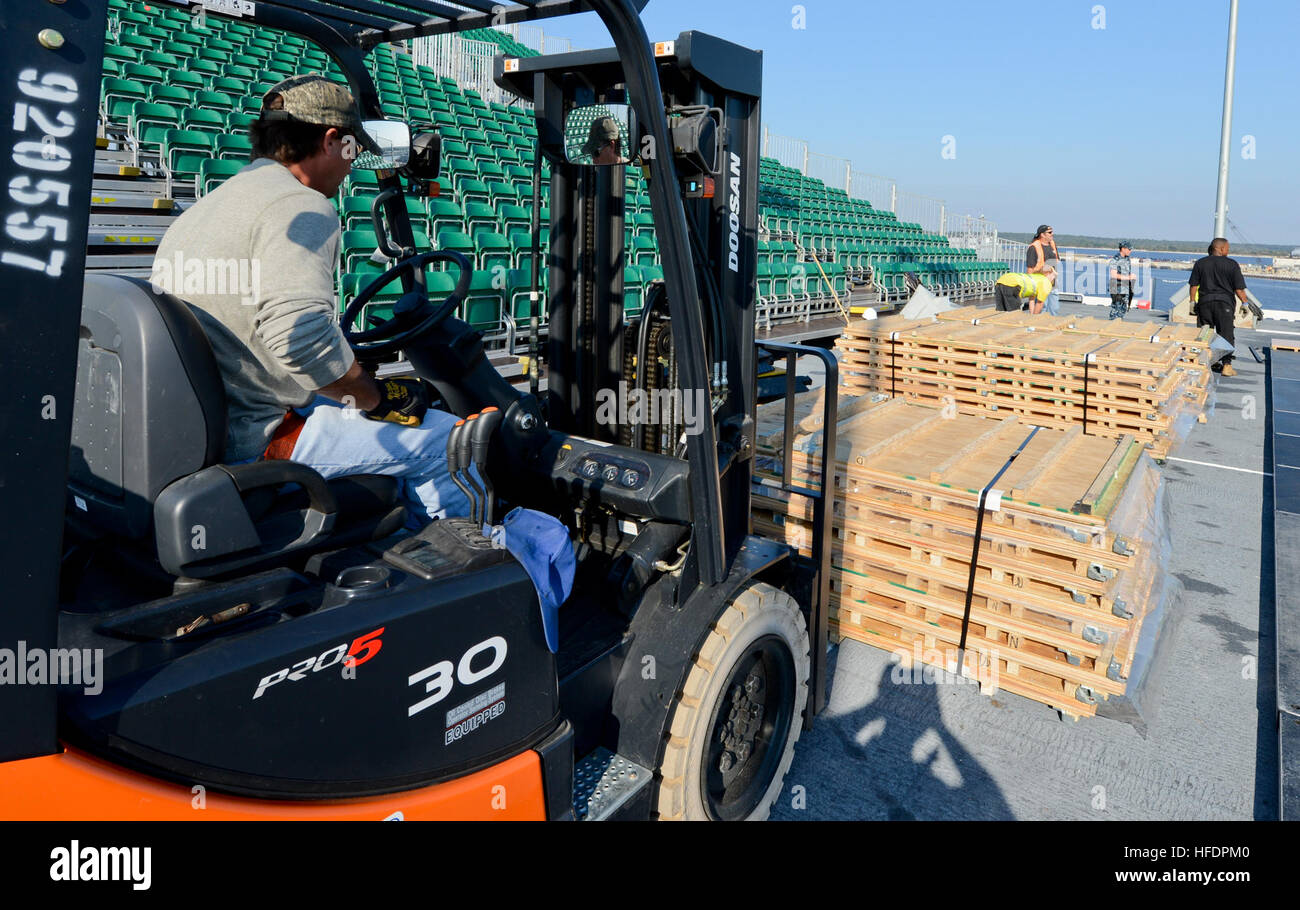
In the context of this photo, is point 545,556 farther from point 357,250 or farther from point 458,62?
point 458,62

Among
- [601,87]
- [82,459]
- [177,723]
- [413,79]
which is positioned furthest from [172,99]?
[177,723]

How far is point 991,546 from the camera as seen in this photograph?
4.12 metres

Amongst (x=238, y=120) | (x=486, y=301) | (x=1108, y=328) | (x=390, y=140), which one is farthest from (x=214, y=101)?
(x=1108, y=328)

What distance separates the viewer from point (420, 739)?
2.06 meters

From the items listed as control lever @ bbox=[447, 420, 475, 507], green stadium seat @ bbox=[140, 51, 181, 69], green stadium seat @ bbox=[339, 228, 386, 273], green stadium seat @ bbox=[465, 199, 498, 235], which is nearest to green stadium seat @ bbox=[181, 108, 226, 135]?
green stadium seat @ bbox=[140, 51, 181, 69]

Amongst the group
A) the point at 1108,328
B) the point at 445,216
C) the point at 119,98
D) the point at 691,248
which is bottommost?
the point at 691,248

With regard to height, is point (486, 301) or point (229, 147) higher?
point (229, 147)

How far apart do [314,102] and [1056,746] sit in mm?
3628

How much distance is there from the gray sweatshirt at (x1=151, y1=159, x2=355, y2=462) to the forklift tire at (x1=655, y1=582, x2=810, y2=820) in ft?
4.80

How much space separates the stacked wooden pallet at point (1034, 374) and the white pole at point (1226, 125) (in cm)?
1235

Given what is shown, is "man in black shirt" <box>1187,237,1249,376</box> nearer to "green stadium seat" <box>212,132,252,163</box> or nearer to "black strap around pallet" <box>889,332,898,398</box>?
"black strap around pallet" <box>889,332,898,398</box>

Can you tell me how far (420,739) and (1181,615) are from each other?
448cm

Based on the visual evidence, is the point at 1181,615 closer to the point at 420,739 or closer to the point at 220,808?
the point at 420,739

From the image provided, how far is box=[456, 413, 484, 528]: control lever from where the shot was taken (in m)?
2.44
